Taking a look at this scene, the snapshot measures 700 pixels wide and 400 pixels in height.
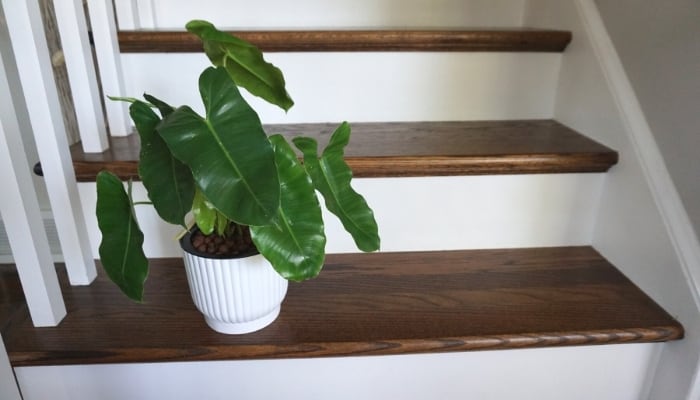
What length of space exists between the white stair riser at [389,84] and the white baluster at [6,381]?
572 mm

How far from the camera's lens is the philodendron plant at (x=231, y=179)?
60 cm

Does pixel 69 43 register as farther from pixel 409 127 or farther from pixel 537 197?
pixel 537 197

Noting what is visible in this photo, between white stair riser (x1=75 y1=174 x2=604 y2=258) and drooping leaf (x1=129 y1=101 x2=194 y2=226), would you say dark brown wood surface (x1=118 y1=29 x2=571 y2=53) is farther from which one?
drooping leaf (x1=129 y1=101 x2=194 y2=226)

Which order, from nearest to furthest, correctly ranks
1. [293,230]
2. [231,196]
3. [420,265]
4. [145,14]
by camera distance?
[231,196]
[293,230]
[420,265]
[145,14]

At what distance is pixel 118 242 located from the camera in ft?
2.23

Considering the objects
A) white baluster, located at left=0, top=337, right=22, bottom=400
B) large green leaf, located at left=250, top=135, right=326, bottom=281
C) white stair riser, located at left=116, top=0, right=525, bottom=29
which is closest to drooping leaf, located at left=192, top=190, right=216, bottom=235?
large green leaf, located at left=250, top=135, right=326, bottom=281

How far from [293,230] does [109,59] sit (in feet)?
2.07

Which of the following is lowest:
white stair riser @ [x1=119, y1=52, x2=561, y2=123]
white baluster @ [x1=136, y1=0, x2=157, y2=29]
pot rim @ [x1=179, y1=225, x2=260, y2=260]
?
pot rim @ [x1=179, y1=225, x2=260, y2=260]

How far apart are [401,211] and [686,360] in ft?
1.81

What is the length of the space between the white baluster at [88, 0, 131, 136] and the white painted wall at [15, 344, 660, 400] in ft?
1.68

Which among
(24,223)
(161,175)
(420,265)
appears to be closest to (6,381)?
(24,223)

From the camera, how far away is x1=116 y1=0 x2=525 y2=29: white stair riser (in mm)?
1360

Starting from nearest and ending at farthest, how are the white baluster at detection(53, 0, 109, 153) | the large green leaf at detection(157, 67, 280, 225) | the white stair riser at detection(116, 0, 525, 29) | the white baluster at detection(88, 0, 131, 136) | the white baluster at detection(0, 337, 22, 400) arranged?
the large green leaf at detection(157, 67, 280, 225), the white baluster at detection(0, 337, 22, 400), the white baluster at detection(53, 0, 109, 153), the white baluster at detection(88, 0, 131, 136), the white stair riser at detection(116, 0, 525, 29)

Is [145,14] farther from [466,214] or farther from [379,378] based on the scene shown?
[379,378]
